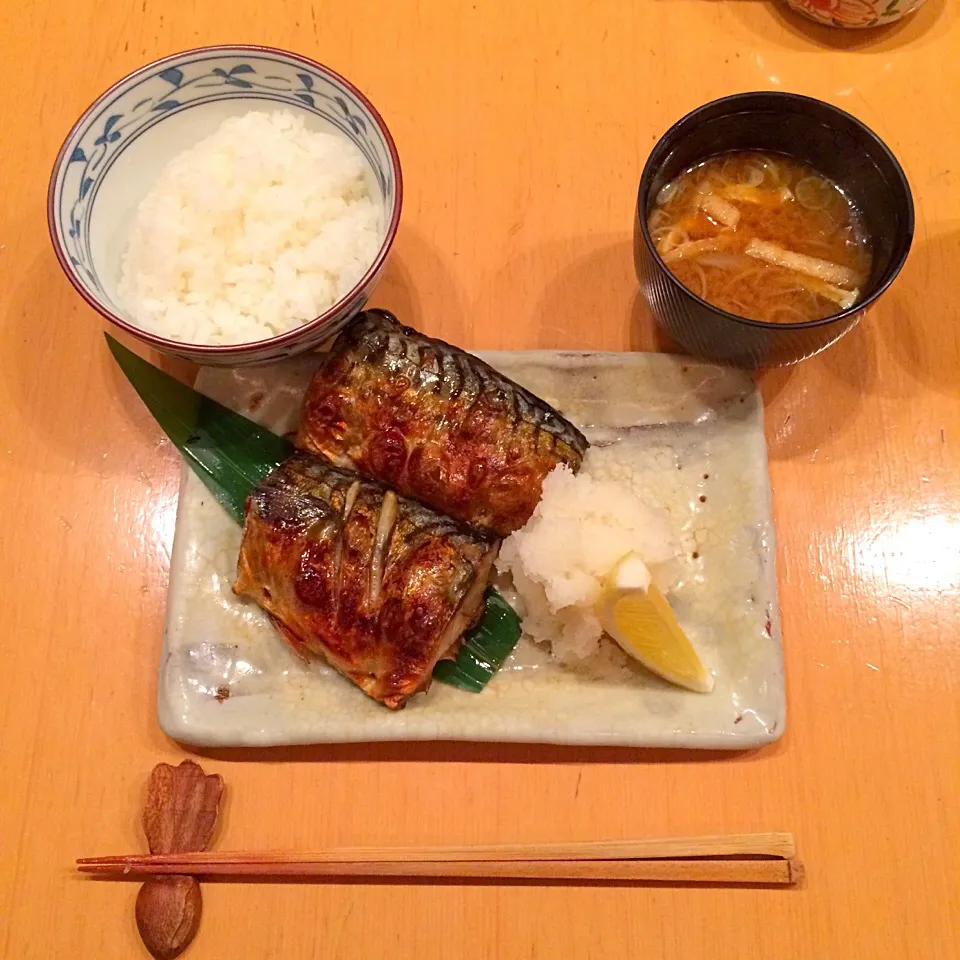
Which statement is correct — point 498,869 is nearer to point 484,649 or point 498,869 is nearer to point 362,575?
point 484,649

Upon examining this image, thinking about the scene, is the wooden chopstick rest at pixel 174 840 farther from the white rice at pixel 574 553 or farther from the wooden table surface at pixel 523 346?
the white rice at pixel 574 553

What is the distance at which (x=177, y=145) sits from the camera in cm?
222

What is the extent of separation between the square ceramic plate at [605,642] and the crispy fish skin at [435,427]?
8.1 inches

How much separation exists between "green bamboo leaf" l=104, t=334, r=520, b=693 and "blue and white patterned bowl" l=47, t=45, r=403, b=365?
8.6 inches

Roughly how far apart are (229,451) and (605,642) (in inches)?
42.4

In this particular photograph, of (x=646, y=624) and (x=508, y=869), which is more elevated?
(x=646, y=624)

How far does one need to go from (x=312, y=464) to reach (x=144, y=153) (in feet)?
3.15

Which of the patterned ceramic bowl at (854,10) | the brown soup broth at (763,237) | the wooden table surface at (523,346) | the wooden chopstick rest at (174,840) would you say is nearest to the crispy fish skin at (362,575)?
the wooden table surface at (523,346)

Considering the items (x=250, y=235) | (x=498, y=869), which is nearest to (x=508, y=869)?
(x=498, y=869)

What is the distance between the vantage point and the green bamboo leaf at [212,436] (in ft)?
6.92

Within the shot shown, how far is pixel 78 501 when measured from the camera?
7.36ft

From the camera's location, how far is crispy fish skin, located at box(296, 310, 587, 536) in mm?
2004

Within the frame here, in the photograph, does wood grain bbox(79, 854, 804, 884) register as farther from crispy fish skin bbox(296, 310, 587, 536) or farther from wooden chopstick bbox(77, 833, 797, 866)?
crispy fish skin bbox(296, 310, 587, 536)

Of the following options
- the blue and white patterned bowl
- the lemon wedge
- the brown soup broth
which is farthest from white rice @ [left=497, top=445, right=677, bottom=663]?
the blue and white patterned bowl
